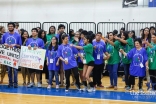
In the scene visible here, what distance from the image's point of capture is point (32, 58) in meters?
8.23

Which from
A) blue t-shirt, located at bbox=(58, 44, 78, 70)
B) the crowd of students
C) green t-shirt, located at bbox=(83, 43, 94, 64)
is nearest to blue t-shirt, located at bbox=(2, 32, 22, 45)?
the crowd of students

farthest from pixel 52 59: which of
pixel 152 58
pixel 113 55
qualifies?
pixel 152 58

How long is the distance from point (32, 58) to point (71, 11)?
16.1 feet

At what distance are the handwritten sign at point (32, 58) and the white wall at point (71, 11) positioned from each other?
15.3ft

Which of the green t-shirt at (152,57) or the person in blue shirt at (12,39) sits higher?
the person in blue shirt at (12,39)

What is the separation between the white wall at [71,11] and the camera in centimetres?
1176

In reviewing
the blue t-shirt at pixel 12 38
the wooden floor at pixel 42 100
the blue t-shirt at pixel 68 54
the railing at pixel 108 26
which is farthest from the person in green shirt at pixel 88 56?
the railing at pixel 108 26

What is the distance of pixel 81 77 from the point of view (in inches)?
320

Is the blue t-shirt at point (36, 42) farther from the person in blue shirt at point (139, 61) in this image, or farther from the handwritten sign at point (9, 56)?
the person in blue shirt at point (139, 61)

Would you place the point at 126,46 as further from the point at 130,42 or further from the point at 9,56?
the point at 9,56

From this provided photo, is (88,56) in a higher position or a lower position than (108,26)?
lower

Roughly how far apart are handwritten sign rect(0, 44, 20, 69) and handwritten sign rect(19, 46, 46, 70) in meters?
0.26

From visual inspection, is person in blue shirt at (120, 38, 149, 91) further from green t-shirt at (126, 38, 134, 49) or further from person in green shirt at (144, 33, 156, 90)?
green t-shirt at (126, 38, 134, 49)

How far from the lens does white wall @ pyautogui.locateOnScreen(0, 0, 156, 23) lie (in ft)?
38.6
